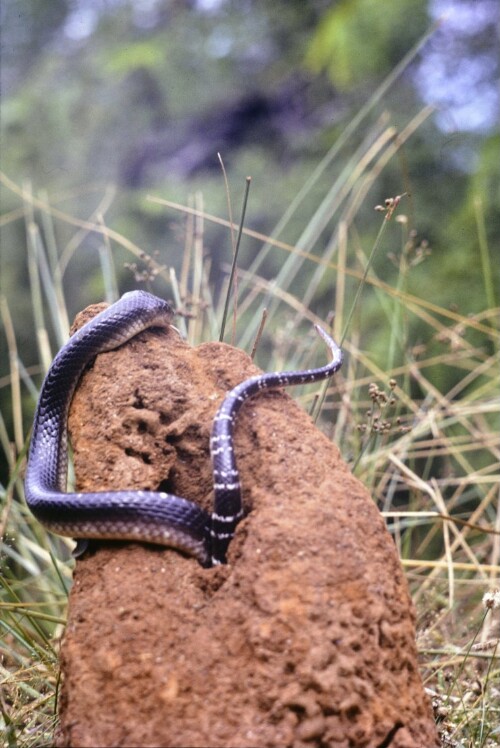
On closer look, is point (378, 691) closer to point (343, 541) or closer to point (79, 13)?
point (343, 541)

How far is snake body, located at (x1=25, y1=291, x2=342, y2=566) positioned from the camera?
8.23ft

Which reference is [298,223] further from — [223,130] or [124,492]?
[124,492]

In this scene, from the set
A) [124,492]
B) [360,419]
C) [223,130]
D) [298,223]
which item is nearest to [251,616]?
[124,492]

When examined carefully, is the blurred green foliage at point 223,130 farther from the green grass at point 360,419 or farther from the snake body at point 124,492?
the snake body at point 124,492

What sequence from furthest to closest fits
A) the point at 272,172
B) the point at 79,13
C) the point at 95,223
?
the point at 272,172 < the point at 79,13 < the point at 95,223

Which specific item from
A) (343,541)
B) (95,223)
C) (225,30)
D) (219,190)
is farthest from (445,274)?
(343,541)

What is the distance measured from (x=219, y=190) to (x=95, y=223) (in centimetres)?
132

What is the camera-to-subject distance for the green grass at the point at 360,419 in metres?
3.22

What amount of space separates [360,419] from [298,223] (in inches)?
94.7

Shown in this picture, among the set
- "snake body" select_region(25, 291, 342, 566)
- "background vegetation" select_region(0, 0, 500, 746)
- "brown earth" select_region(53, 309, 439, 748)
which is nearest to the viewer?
"brown earth" select_region(53, 309, 439, 748)

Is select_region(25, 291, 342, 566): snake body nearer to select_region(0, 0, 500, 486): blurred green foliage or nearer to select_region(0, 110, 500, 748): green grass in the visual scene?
select_region(0, 110, 500, 748): green grass

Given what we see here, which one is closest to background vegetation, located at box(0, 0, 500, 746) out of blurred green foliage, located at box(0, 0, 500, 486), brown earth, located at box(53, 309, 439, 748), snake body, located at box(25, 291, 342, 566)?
blurred green foliage, located at box(0, 0, 500, 486)

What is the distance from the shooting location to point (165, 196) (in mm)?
5789

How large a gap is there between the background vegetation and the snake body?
0.70m
